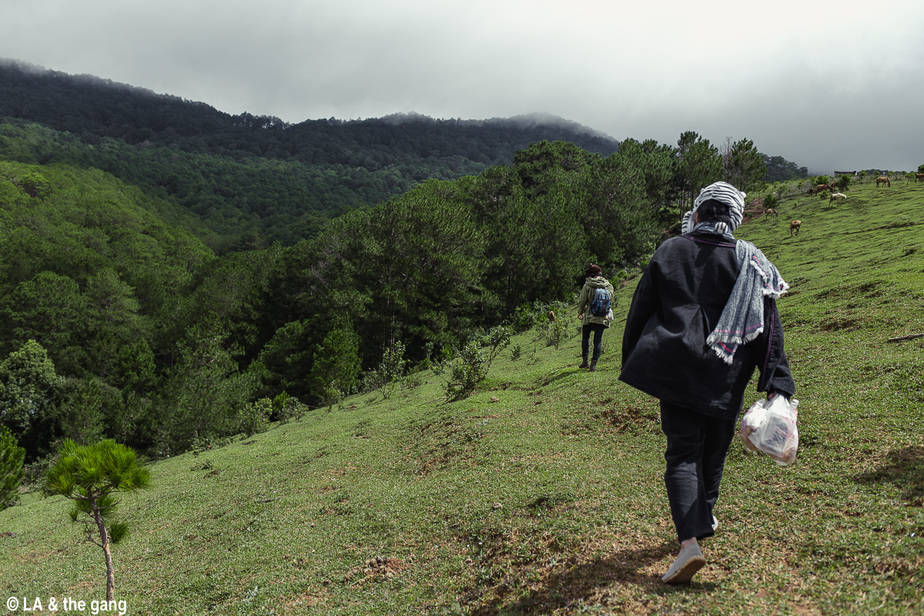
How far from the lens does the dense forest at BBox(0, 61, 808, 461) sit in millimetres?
32156

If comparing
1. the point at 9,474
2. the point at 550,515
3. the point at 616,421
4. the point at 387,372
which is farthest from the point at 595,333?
the point at 387,372

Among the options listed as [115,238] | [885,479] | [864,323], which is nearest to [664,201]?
[864,323]

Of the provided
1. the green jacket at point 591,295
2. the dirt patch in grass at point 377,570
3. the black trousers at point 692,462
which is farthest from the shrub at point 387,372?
the black trousers at point 692,462

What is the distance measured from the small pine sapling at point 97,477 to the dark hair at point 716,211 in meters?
5.73

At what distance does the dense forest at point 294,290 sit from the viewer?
105 ft

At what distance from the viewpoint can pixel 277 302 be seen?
161 feet

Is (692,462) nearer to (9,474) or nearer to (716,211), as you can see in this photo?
(716,211)

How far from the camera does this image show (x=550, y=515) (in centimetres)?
448

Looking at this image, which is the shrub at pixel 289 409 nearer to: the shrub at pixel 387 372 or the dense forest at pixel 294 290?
the dense forest at pixel 294 290

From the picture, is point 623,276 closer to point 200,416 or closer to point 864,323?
point 864,323

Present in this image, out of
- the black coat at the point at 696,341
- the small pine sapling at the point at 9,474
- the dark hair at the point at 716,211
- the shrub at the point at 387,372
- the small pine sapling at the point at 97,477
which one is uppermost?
the dark hair at the point at 716,211

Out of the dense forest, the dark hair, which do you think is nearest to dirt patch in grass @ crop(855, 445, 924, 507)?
the dark hair

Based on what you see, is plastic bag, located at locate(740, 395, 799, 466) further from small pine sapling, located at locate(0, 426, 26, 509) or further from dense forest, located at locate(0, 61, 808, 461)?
dense forest, located at locate(0, 61, 808, 461)

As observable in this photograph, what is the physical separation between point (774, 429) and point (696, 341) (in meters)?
0.65
